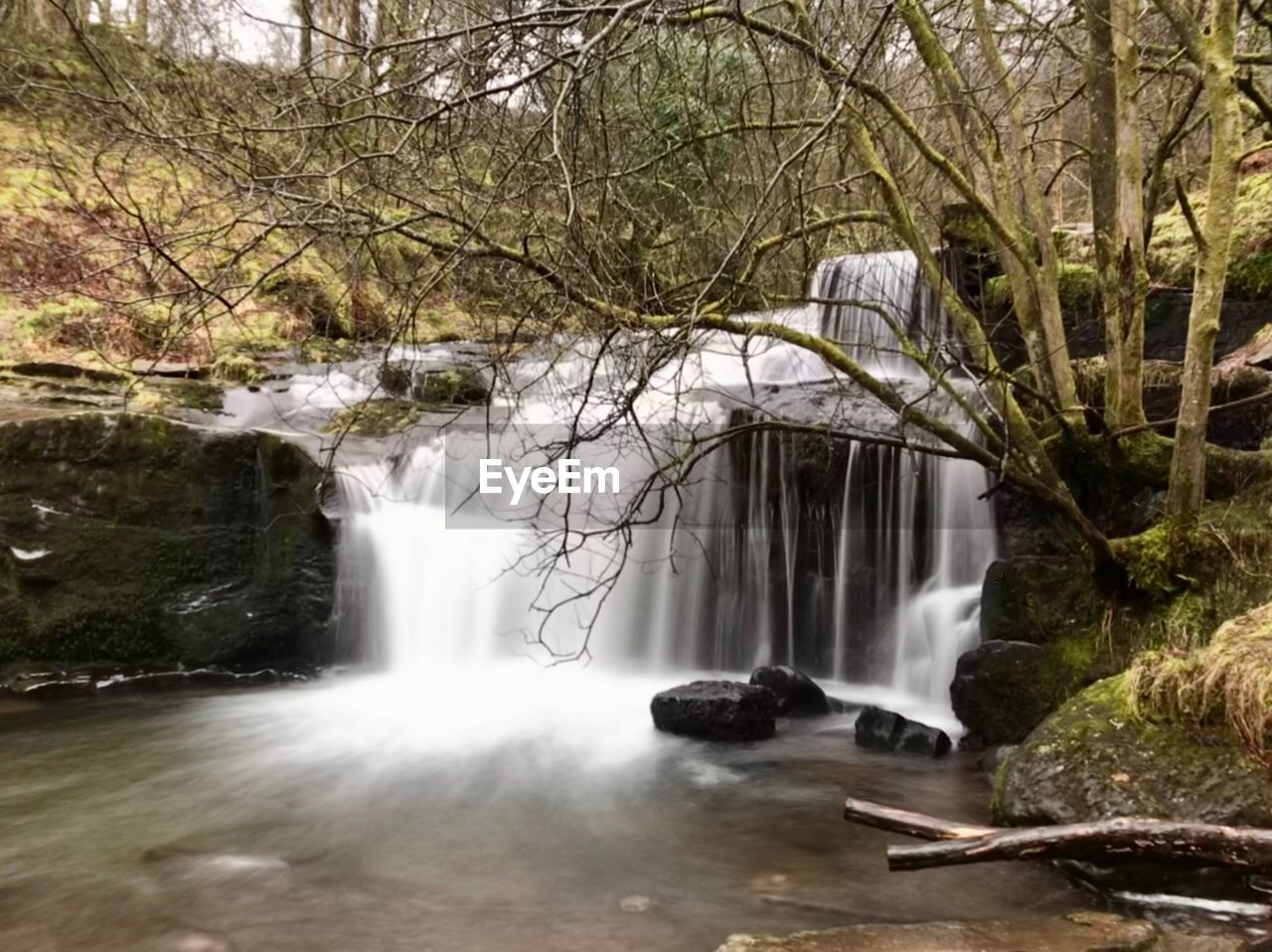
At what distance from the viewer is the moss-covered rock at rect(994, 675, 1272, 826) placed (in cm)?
358

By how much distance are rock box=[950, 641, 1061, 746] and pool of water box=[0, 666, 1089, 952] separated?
0.28 m

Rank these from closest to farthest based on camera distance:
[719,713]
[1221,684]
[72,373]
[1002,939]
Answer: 1. [1002,939]
2. [1221,684]
3. [719,713]
4. [72,373]

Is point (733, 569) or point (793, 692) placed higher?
point (733, 569)

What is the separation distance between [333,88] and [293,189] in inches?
29.1

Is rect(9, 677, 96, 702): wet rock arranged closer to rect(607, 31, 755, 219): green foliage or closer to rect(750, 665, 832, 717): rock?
rect(750, 665, 832, 717): rock

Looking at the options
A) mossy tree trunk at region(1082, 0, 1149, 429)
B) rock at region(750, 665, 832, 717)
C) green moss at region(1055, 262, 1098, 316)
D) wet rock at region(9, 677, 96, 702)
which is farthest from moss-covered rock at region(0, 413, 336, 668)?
green moss at region(1055, 262, 1098, 316)

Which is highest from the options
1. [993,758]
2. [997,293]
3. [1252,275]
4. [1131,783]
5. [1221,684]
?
[997,293]

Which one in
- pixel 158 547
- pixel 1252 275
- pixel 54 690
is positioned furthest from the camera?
pixel 1252 275

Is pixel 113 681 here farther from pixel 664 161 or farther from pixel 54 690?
pixel 664 161

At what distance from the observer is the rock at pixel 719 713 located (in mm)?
5973

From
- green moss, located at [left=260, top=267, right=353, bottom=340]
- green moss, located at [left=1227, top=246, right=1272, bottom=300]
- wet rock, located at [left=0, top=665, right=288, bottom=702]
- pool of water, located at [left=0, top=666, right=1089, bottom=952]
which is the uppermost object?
green moss, located at [left=260, top=267, right=353, bottom=340]

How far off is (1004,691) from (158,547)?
6459mm

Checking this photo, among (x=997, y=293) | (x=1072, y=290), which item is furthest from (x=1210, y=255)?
(x=997, y=293)

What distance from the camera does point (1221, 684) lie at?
3.88 meters
